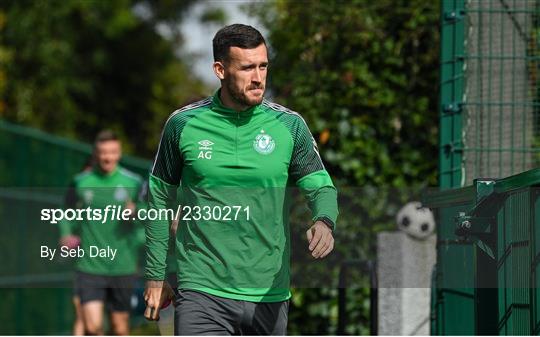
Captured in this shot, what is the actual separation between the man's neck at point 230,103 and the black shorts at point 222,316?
0.83 meters

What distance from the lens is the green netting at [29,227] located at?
14641 millimetres

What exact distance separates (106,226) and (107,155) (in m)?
4.53

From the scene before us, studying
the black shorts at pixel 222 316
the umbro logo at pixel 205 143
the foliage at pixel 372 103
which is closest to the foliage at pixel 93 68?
the foliage at pixel 372 103

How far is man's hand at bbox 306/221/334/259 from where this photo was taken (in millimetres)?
5832

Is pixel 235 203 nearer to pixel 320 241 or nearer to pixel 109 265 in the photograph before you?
pixel 320 241

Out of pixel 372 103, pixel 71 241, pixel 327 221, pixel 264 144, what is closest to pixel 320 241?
pixel 327 221

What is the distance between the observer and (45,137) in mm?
15914

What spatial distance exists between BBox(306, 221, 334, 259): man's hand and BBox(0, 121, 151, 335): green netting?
7.99 m

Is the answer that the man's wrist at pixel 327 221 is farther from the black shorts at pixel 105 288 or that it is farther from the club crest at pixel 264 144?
the black shorts at pixel 105 288

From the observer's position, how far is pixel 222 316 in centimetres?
607

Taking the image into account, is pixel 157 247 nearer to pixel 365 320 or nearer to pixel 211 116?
pixel 211 116

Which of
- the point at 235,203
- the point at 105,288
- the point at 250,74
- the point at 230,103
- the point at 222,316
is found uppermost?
the point at 250,74

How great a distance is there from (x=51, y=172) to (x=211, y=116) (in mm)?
10037

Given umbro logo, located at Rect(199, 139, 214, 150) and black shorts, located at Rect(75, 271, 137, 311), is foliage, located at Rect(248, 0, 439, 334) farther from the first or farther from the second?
umbro logo, located at Rect(199, 139, 214, 150)
